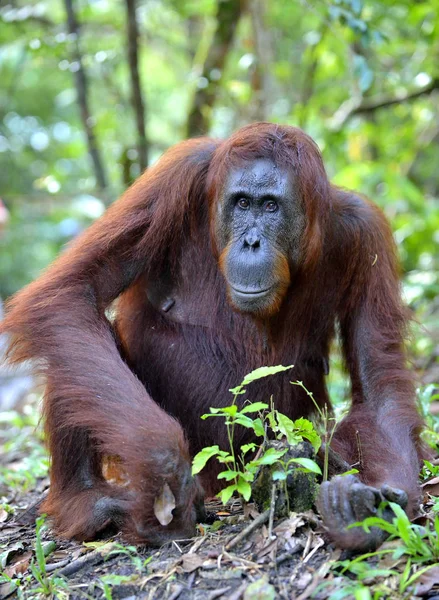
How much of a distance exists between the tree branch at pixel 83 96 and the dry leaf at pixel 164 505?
219 inches

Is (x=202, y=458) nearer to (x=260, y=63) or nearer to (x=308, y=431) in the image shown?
(x=308, y=431)

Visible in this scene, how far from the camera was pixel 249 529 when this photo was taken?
9.27ft

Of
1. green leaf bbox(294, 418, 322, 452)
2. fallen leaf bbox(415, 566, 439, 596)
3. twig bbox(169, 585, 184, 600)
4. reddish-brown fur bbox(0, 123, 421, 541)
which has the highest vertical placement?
reddish-brown fur bbox(0, 123, 421, 541)

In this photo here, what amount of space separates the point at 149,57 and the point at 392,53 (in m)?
4.37

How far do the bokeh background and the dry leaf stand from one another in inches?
124

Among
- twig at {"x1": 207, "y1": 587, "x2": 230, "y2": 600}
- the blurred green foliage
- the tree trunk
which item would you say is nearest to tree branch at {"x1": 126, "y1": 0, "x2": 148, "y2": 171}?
the blurred green foliage

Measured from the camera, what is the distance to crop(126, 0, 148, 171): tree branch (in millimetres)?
7234

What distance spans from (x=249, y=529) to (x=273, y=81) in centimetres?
651

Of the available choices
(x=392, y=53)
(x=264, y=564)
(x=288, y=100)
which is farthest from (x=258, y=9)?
(x=264, y=564)

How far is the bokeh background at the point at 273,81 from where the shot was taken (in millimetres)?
6969

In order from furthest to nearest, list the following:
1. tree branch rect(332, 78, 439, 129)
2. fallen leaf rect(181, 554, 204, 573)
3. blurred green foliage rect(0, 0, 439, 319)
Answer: tree branch rect(332, 78, 439, 129) < blurred green foliage rect(0, 0, 439, 319) < fallen leaf rect(181, 554, 204, 573)

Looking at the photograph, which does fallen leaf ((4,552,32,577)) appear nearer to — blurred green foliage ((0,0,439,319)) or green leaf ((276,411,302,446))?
green leaf ((276,411,302,446))

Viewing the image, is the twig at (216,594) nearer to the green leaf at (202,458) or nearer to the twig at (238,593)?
the twig at (238,593)

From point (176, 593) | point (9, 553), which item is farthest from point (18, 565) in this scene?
point (176, 593)
